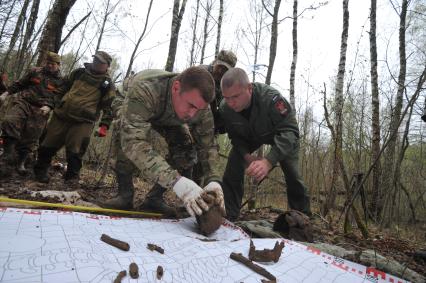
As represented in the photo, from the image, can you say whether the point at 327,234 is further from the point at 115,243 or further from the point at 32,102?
the point at 32,102

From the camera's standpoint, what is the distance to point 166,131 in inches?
120

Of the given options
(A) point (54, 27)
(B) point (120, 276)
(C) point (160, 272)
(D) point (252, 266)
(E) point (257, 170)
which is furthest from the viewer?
(A) point (54, 27)

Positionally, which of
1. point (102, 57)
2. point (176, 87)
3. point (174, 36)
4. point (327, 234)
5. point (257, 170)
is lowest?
point (327, 234)

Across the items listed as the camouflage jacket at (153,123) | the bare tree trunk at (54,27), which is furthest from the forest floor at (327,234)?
the bare tree trunk at (54,27)

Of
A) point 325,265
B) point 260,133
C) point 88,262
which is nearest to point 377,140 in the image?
point 260,133

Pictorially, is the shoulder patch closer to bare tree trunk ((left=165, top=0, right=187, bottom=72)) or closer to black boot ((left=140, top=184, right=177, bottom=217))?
black boot ((left=140, top=184, right=177, bottom=217))

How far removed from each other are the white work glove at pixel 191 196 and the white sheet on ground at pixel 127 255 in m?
0.17

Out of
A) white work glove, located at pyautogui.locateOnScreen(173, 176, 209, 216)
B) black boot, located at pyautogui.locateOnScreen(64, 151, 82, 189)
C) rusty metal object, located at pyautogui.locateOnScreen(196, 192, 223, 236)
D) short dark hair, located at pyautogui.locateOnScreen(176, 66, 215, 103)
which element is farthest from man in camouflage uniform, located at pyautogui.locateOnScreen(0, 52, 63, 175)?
rusty metal object, located at pyautogui.locateOnScreen(196, 192, 223, 236)

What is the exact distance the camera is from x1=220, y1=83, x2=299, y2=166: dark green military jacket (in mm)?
2969

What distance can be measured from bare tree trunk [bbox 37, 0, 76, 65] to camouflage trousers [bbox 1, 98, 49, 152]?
1.12 metres

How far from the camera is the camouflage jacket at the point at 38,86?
4137 millimetres

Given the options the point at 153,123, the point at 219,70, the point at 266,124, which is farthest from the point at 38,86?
the point at 266,124

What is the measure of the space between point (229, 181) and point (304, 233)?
125 cm

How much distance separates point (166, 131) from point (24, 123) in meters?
2.31
